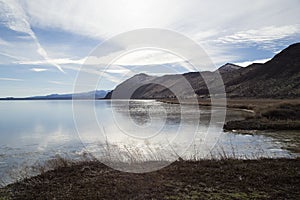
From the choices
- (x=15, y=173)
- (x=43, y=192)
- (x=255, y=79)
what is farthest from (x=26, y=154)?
(x=255, y=79)

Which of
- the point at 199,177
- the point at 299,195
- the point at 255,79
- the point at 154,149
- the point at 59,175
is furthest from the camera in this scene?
the point at 255,79

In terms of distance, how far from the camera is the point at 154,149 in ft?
59.6

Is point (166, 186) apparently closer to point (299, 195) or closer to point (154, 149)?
point (299, 195)

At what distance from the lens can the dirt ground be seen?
771 cm

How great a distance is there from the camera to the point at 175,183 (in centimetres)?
869

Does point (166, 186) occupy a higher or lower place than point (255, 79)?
lower

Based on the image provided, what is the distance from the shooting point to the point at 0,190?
8.75 metres

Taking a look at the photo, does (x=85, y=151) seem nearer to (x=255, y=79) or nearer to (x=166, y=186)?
(x=166, y=186)

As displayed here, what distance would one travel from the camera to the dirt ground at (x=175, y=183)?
7711 mm

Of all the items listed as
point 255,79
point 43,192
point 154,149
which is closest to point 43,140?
point 154,149

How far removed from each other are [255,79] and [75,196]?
5453 inches

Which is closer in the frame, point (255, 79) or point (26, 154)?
point (26, 154)

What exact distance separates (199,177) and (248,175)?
159 centimetres

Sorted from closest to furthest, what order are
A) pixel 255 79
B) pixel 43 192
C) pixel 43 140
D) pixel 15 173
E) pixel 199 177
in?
pixel 43 192 < pixel 199 177 < pixel 15 173 < pixel 43 140 < pixel 255 79
